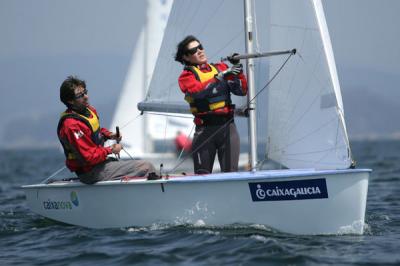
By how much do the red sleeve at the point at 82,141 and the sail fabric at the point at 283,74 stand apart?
4.30ft

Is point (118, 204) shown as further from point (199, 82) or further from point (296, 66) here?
point (296, 66)

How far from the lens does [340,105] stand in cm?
774

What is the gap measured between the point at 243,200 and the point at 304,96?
128 centimetres

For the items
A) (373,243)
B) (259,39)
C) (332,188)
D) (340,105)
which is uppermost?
(259,39)

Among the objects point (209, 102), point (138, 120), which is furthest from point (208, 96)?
point (138, 120)

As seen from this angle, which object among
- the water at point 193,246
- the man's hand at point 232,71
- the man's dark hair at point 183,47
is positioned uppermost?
the man's dark hair at point 183,47

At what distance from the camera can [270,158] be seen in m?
8.47

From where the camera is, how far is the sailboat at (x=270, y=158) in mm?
7348

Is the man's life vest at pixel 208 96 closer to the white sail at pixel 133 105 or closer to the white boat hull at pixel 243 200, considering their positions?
the white boat hull at pixel 243 200

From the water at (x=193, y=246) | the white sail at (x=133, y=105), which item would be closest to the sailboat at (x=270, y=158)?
the water at (x=193, y=246)

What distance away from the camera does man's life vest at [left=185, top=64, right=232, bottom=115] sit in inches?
311

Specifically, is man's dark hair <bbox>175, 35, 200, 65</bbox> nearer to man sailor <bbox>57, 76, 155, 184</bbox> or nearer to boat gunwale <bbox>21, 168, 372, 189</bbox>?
man sailor <bbox>57, 76, 155, 184</bbox>

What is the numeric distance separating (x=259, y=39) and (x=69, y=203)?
2.60 meters

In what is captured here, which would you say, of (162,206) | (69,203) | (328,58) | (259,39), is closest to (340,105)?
(328,58)
